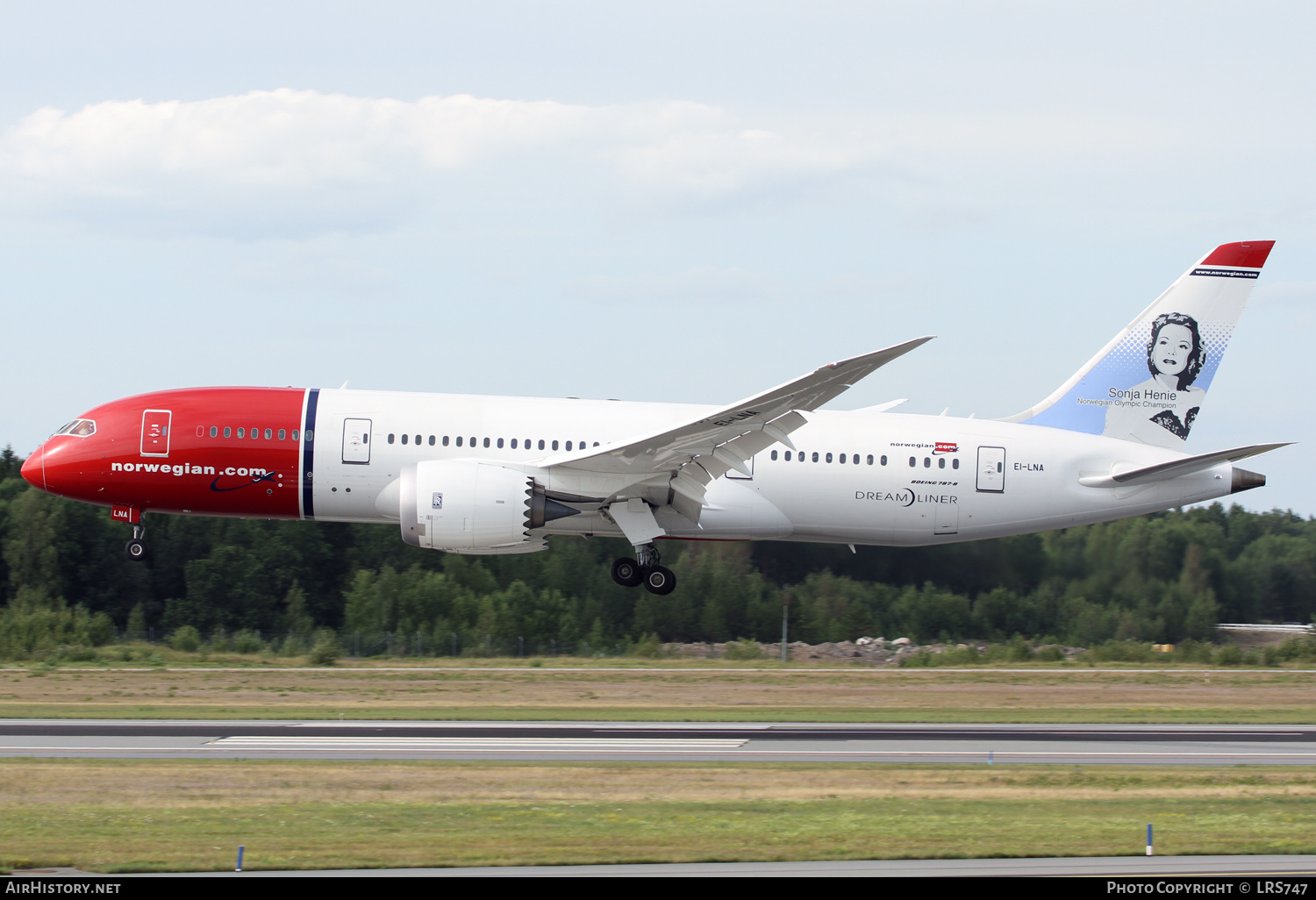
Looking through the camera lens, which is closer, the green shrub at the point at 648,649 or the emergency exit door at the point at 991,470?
the emergency exit door at the point at 991,470

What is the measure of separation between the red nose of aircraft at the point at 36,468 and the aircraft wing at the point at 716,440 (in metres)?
10.7

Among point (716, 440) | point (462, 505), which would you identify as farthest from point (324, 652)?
point (716, 440)

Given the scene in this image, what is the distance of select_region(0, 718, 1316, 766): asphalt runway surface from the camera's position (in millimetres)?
19531

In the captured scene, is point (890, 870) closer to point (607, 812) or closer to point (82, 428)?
point (607, 812)

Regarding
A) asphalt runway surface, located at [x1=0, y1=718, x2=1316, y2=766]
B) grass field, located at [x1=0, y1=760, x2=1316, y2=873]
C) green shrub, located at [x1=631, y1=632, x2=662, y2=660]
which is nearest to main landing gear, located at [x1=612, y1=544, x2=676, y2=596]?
asphalt runway surface, located at [x1=0, y1=718, x2=1316, y2=766]

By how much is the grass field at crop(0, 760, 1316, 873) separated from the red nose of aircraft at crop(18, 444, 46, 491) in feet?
37.2

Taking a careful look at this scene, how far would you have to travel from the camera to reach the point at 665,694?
28.4m

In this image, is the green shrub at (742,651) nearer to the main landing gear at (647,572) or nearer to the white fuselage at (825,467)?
the white fuselage at (825,467)

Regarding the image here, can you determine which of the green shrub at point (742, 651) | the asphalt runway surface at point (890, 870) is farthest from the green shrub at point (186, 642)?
the asphalt runway surface at point (890, 870)

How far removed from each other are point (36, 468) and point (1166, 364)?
25.0m

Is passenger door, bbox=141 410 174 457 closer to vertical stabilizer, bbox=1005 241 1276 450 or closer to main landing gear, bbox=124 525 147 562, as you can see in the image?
main landing gear, bbox=124 525 147 562

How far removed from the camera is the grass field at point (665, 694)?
25125 millimetres
